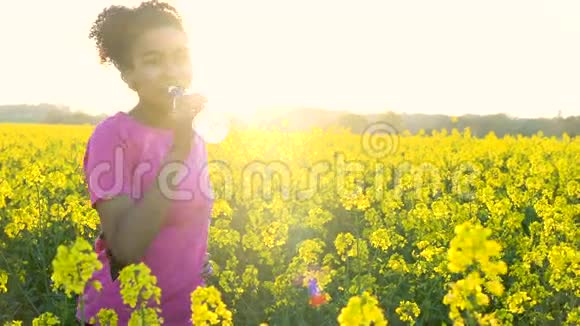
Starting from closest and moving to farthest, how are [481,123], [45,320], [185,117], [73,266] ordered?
1. [73,266]
2. [185,117]
3. [45,320]
4. [481,123]

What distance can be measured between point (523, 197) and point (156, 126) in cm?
371

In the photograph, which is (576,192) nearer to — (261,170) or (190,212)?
(261,170)

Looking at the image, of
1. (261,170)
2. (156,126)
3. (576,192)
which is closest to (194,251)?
(156,126)

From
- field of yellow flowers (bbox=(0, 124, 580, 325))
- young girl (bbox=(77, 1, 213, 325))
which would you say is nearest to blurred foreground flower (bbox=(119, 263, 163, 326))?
field of yellow flowers (bbox=(0, 124, 580, 325))

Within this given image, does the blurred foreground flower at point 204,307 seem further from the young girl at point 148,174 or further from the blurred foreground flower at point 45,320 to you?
the blurred foreground flower at point 45,320

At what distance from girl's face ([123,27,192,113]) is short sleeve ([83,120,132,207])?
7.2 inches

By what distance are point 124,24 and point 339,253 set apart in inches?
70.3

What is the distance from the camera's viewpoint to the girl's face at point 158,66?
2.46m

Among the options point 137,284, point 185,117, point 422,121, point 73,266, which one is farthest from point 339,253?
point 422,121

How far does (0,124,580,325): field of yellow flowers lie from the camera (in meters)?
1.70

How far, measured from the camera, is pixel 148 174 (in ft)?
8.09

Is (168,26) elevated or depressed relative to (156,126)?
elevated

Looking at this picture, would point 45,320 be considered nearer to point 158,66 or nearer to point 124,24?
point 158,66

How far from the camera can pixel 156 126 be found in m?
2.60
